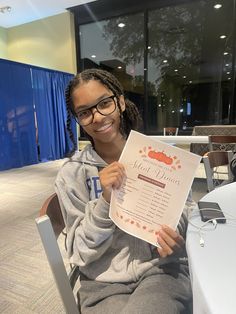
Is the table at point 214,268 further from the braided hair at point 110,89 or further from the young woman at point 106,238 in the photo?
the braided hair at point 110,89

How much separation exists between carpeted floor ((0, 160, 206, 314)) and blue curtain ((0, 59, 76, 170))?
5.36 feet

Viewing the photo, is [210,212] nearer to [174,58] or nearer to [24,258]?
[24,258]

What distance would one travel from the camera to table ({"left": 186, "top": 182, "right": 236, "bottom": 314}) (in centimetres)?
38

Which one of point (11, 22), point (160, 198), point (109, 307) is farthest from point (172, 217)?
point (11, 22)

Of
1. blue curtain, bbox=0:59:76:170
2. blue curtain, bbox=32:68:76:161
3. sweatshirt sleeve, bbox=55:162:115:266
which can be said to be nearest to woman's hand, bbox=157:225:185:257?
sweatshirt sleeve, bbox=55:162:115:266

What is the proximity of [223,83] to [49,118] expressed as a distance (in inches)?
153

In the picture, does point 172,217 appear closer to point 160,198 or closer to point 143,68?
point 160,198

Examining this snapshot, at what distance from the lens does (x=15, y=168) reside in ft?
17.0

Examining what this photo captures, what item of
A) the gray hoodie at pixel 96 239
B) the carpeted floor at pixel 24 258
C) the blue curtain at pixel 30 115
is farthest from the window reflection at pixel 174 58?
the gray hoodie at pixel 96 239

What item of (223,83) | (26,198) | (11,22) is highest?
(11,22)

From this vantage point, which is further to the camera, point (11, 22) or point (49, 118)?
point (11, 22)

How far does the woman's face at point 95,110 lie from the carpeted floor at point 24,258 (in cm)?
33

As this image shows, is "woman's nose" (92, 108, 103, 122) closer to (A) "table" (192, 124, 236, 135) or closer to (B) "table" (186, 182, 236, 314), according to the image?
(B) "table" (186, 182, 236, 314)

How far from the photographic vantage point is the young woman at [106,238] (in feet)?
2.15
